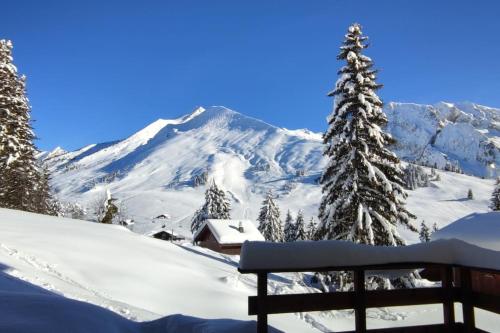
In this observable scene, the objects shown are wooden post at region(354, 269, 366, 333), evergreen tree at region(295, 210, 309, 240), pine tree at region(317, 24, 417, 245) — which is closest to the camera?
wooden post at region(354, 269, 366, 333)

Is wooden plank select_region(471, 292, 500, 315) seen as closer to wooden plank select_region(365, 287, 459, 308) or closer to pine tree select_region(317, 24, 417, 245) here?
wooden plank select_region(365, 287, 459, 308)

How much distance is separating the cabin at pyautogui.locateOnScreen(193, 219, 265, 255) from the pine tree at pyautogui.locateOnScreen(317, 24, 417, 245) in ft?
107

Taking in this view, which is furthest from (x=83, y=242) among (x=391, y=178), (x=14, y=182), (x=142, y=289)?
(x=14, y=182)

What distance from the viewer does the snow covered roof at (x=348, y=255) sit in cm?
424

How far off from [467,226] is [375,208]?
12.5 ft

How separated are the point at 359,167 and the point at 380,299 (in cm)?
1438

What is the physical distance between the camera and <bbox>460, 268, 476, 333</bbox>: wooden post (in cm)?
511

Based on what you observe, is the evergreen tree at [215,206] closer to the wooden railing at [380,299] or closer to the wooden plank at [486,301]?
the wooden railing at [380,299]

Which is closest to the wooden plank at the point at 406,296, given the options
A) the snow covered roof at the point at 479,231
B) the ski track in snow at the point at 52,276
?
the ski track in snow at the point at 52,276

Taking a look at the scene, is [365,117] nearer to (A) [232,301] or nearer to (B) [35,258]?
(A) [232,301]

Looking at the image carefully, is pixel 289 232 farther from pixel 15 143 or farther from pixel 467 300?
pixel 467 300

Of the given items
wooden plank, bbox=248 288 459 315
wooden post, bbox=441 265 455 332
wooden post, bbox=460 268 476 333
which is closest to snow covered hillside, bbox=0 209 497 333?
wooden plank, bbox=248 288 459 315

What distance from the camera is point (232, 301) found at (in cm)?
1515

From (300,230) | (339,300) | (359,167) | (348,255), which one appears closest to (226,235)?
(300,230)
